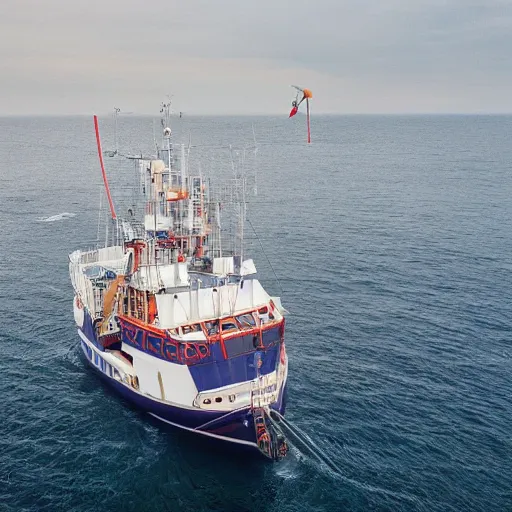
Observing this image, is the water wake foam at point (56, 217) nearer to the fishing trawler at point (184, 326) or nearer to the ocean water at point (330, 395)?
the ocean water at point (330, 395)

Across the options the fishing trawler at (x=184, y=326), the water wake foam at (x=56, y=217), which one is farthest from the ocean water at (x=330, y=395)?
the water wake foam at (x=56, y=217)

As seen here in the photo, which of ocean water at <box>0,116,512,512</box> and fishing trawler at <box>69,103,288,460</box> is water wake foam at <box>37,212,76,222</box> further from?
fishing trawler at <box>69,103,288,460</box>

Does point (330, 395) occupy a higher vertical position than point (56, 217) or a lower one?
lower

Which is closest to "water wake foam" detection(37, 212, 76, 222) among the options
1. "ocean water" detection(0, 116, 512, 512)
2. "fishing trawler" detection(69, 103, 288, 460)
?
"ocean water" detection(0, 116, 512, 512)

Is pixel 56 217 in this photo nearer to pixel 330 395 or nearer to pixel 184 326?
pixel 184 326

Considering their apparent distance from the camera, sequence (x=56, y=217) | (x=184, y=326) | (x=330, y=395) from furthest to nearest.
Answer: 1. (x=56, y=217)
2. (x=330, y=395)
3. (x=184, y=326)

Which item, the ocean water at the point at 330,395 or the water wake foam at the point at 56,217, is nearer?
the ocean water at the point at 330,395

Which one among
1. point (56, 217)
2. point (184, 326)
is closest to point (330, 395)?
point (184, 326)

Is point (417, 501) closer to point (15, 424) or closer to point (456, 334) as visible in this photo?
point (456, 334)
